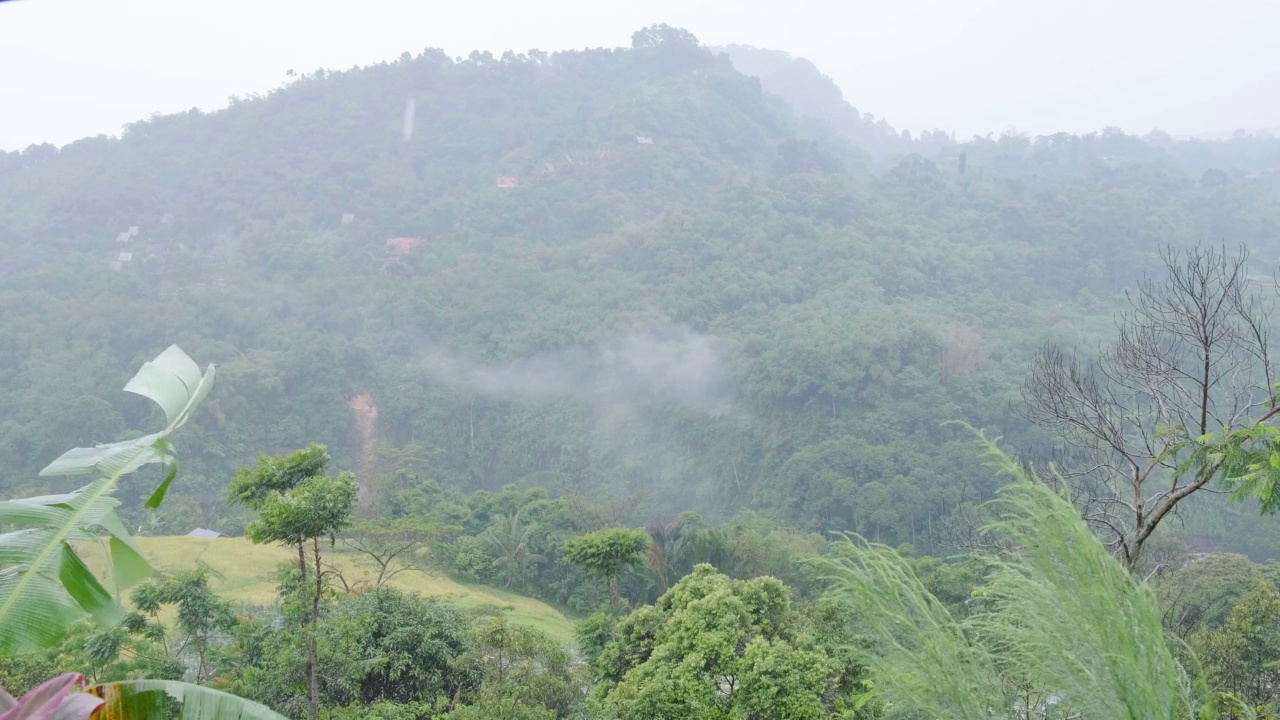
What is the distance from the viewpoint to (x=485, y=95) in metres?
55.9

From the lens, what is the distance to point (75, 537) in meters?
1.44

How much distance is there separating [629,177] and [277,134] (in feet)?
71.4

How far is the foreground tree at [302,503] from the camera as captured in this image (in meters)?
5.19

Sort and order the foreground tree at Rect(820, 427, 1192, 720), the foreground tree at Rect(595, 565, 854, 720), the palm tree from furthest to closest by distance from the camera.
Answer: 1. the palm tree
2. the foreground tree at Rect(595, 565, 854, 720)
3. the foreground tree at Rect(820, 427, 1192, 720)

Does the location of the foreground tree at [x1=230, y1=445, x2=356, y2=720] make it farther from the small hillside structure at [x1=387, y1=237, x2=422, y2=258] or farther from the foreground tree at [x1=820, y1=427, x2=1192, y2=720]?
the small hillside structure at [x1=387, y1=237, x2=422, y2=258]

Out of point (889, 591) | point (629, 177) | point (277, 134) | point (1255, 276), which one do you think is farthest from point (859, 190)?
point (889, 591)

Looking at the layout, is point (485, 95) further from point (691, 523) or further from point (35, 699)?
point (35, 699)

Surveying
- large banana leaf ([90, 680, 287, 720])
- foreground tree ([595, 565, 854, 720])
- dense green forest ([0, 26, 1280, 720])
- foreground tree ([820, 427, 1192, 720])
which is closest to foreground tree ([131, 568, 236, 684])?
dense green forest ([0, 26, 1280, 720])

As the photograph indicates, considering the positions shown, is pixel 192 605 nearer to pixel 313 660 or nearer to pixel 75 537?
pixel 313 660

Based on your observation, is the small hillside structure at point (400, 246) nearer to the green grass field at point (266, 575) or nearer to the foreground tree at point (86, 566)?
the green grass field at point (266, 575)

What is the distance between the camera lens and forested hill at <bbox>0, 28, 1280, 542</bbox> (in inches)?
961

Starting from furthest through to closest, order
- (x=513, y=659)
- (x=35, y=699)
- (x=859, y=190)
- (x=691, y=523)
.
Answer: (x=859, y=190)
(x=691, y=523)
(x=513, y=659)
(x=35, y=699)

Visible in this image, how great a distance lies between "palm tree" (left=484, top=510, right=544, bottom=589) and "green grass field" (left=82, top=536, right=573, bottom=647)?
1.53 ft

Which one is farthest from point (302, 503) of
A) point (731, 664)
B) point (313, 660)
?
point (731, 664)
